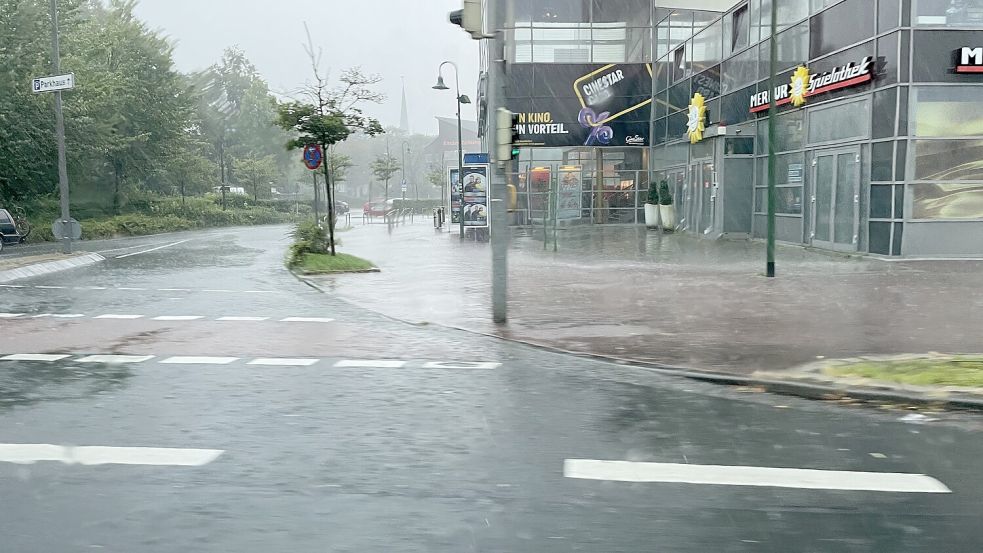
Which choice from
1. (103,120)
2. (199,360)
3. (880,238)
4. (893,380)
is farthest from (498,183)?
(103,120)

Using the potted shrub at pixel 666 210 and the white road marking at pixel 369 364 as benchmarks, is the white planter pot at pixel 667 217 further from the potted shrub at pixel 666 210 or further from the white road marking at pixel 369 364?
the white road marking at pixel 369 364

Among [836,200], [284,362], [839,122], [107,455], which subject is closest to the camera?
[107,455]

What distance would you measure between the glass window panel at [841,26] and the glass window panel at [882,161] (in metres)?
2.57

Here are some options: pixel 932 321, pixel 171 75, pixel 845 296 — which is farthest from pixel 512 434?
pixel 171 75

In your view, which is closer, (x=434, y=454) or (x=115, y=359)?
(x=434, y=454)

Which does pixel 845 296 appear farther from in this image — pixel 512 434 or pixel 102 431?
pixel 102 431

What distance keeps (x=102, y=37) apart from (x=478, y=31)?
45866 mm

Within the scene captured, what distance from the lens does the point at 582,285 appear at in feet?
51.9

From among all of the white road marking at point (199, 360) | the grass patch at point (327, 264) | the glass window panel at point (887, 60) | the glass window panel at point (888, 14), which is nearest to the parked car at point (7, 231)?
Result: the grass patch at point (327, 264)

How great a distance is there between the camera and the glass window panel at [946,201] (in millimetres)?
19328

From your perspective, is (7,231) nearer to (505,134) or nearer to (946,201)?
(505,134)

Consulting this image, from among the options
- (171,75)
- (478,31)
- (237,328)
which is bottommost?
(237,328)

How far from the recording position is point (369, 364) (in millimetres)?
8742

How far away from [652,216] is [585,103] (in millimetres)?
7714
